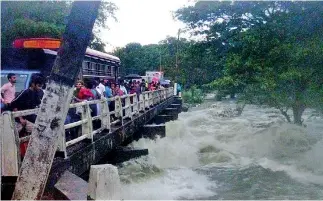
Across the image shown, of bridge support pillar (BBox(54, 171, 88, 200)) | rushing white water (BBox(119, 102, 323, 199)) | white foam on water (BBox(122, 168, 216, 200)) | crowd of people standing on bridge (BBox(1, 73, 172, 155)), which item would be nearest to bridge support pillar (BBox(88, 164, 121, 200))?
bridge support pillar (BBox(54, 171, 88, 200))

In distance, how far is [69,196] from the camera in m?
4.14

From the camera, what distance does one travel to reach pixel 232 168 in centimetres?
1130

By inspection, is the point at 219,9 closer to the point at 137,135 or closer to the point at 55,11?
the point at 137,135

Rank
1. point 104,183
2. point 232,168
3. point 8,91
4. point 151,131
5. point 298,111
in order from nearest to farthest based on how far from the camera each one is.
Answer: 1. point 104,183
2. point 8,91
3. point 232,168
4. point 151,131
5. point 298,111

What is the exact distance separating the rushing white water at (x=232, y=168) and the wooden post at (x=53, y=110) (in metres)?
3.32

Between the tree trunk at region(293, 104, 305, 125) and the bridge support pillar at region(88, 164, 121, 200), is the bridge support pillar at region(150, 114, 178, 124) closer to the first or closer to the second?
the tree trunk at region(293, 104, 305, 125)

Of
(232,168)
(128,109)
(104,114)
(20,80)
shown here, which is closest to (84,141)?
(104,114)

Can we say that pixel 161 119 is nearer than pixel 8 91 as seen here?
No

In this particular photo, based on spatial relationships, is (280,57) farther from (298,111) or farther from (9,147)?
(9,147)

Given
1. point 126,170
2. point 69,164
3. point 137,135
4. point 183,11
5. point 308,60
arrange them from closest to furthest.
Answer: point 69,164 < point 126,170 < point 308,60 < point 137,135 < point 183,11

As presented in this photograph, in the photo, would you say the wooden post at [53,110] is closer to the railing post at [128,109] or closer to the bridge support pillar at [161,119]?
the railing post at [128,109]

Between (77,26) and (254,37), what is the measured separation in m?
10.7

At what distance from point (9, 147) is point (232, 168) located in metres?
8.24

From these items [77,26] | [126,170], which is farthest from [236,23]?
[77,26]
